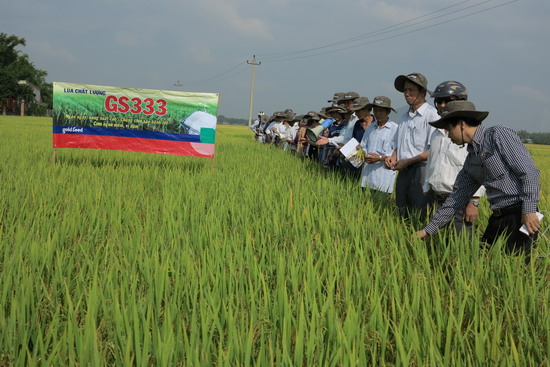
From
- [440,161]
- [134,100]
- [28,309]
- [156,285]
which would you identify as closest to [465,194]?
[440,161]

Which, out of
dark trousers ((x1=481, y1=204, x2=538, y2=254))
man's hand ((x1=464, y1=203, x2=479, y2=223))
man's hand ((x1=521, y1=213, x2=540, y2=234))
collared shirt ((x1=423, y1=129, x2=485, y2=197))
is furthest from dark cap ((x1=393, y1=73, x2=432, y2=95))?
man's hand ((x1=521, y1=213, x2=540, y2=234))

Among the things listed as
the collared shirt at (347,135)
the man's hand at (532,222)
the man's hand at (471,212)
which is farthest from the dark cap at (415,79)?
the collared shirt at (347,135)

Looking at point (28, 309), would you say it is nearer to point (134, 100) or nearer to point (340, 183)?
point (340, 183)

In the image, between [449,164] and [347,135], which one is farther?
[347,135]

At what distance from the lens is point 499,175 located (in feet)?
7.42

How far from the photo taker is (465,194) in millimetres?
2576

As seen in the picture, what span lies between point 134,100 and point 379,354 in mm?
5735

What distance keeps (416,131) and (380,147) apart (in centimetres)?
74

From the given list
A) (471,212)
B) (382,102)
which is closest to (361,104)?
(382,102)

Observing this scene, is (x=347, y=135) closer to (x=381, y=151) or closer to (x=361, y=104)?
(x=361, y=104)

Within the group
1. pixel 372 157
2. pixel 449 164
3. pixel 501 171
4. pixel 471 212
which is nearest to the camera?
pixel 501 171

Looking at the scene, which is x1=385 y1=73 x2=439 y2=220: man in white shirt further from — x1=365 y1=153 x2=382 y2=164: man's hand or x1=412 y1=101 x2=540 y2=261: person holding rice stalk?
x1=412 y1=101 x2=540 y2=261: person holding rice stalk

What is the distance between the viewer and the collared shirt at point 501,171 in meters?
2.13

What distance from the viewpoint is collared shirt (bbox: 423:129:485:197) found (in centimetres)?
295
